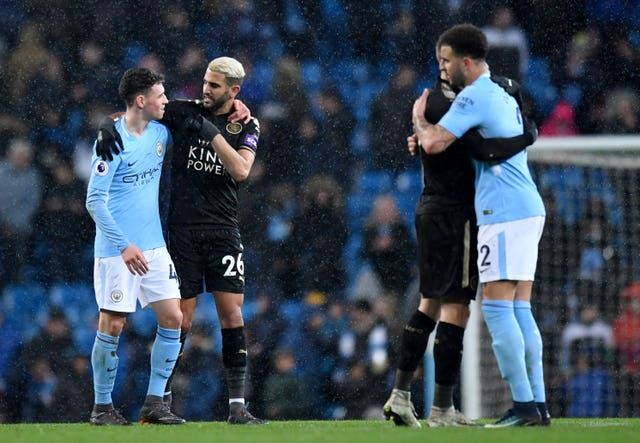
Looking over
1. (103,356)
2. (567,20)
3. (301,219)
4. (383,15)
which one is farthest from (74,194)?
(567,20)

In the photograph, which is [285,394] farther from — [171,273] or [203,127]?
[203,127]

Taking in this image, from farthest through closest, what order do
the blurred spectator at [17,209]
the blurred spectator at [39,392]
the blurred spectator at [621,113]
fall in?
the blurred spectator at [621,113] → the blurred spectator at [17,209] → the blurred spectator at [39,392]

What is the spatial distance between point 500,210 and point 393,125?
5306 mm

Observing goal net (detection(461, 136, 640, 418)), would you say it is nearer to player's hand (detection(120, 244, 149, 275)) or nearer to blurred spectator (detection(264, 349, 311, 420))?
blurred spectator (detection(264, 349, 311, 420))

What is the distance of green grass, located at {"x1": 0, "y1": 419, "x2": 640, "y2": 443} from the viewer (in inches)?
182

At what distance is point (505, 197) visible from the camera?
5.14 m

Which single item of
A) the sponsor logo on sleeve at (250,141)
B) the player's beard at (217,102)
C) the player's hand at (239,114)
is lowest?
the sponsor logo on sleeve at (250,141)

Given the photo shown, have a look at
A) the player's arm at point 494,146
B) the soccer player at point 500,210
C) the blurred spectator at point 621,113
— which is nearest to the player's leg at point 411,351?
the soccer player at point 500,210

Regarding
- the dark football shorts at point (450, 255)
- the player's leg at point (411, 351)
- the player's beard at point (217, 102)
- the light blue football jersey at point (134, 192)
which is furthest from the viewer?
the player's beard at point (217, 102)

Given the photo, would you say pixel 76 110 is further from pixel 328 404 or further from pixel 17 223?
pixel 328 404

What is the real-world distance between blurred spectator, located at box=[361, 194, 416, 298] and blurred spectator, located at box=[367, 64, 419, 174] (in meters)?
0.66

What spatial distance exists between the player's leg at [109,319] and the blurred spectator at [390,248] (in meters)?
4.15

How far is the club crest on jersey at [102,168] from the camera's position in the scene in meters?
5.69

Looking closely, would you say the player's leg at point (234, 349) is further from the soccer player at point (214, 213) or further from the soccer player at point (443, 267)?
the soccer player at point (443, 267)
